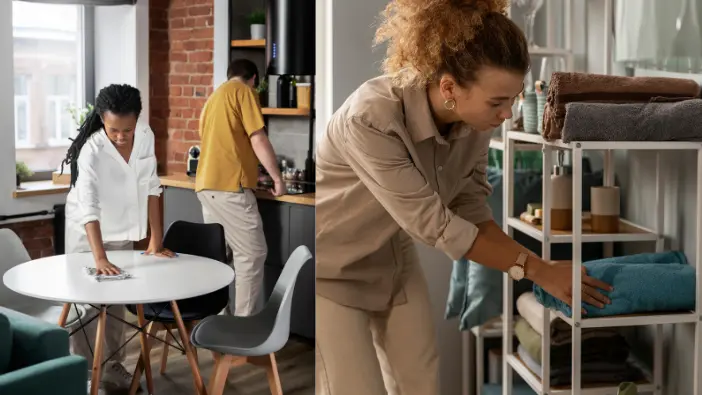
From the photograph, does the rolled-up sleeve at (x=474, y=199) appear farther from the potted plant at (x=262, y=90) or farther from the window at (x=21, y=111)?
the window at (x=21, y=111)

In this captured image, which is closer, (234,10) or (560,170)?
(234,10)

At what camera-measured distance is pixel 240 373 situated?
152cm

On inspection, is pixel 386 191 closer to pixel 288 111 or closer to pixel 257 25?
pixel 288 111

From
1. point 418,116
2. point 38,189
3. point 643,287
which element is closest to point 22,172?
point 38,189

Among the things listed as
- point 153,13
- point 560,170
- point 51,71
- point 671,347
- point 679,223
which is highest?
point 153,13

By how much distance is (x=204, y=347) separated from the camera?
1.43 m

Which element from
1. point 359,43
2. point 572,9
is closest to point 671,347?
point 572,9

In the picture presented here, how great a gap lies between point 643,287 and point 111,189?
0.97 meters

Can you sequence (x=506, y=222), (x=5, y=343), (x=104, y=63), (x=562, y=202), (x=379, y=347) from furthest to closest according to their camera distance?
(x=506, y=222) < (x=562, y=202) < (x=379, y=347) < (x=104, y=63) < (x=5, y=343)

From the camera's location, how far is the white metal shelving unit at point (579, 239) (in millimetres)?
1453

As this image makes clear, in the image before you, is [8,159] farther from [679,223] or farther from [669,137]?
[679,223]

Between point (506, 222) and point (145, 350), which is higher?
point (506, 222)

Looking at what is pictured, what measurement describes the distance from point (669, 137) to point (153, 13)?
926 mm

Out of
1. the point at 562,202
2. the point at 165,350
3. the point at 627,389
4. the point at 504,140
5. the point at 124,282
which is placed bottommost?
the point at 627,389
